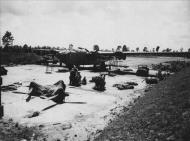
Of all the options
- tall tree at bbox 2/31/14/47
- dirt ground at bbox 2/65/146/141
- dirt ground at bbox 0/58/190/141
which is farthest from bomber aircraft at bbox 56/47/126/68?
tall tree at bbox 2/31/14/47

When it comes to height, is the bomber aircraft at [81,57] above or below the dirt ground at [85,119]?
above

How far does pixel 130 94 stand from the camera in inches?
604

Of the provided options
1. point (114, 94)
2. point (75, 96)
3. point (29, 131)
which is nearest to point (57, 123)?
point (29, 131)

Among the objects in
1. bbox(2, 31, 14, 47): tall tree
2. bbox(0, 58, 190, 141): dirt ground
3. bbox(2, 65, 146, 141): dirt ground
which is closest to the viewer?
bbox(0, 58, 190, 141): dirt ground

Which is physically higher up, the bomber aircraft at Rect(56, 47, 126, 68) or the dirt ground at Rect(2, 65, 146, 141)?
the bomber aircraft at Rect(56, 47, 126, 68)

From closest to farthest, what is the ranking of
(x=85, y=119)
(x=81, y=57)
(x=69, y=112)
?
(x=85, y=119), (x=69, y=112), (x=81, y=57)

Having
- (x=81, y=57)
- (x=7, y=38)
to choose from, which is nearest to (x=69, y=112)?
(x=81, y=57)

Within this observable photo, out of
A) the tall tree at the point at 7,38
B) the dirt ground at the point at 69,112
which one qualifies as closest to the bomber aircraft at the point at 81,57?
the dirt ground at the point at 69,112

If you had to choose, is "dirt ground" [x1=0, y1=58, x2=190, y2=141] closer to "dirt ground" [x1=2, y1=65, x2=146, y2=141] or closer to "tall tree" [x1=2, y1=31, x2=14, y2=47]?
"dirt ground" [x1=2, y1=65, x2=146, y2=141]

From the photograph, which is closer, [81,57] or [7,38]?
[81,57]

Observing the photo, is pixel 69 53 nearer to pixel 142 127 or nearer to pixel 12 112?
pixel 12 112

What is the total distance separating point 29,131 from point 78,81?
10.6 metres

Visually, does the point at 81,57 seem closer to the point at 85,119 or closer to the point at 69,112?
the point at 69,112

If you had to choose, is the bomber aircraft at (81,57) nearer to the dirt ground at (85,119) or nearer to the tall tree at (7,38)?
the dirt ground at (85,119)
